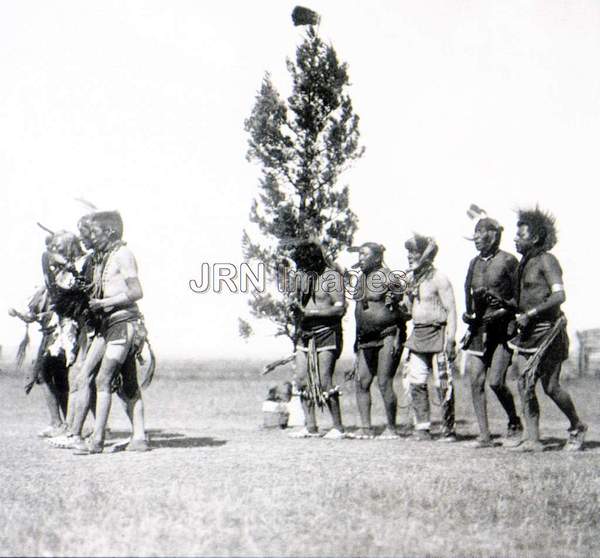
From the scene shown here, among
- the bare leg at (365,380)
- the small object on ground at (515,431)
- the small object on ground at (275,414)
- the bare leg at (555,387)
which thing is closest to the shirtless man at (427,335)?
the bare leg at (365,380)

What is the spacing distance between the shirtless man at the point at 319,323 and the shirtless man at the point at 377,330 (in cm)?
25

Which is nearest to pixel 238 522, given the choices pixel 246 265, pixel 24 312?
pixel 24 312

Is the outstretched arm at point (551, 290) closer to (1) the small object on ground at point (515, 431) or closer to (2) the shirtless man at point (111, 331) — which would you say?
(1) the small object on ground at point (515, 431)

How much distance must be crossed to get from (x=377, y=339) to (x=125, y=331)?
9.72 feet

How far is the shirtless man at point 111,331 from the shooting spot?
27.4 feet

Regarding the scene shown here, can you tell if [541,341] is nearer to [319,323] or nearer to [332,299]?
[332,299]

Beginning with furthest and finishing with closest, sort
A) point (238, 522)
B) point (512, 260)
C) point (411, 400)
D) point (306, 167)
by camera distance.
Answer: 1. point (306, 167)
2. point (411, 400)
3. point (512, 260)
4. point (238, 522)

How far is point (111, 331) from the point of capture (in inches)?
333

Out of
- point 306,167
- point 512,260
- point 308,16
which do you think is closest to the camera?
point 512,260

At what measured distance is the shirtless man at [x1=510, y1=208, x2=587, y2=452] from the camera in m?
8.61

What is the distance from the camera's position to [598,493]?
670 centimetres

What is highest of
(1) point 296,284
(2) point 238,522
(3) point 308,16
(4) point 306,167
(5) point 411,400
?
(3) point 308,16

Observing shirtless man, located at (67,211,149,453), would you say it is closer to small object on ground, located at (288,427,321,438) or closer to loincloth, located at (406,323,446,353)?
small object on ground, located at (288,427,321,438)

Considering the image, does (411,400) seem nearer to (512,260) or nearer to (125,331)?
(512,260)
